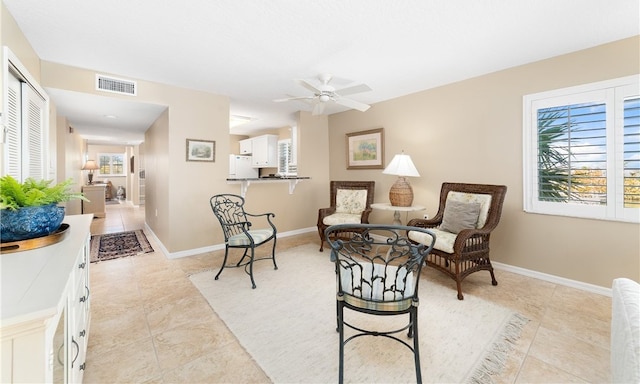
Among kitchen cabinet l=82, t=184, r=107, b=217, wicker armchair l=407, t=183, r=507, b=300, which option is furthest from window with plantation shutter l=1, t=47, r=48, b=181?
kitchen cabinet l=82, t=184, r=107, b=217

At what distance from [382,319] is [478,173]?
2.38m

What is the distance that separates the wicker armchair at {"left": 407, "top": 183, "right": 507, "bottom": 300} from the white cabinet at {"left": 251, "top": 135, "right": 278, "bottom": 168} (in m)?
4.23

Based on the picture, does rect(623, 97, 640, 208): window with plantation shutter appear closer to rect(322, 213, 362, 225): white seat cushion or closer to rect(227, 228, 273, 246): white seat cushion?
rect(322, 213, 362, 225): white seat cushion

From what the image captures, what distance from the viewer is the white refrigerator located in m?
6.69

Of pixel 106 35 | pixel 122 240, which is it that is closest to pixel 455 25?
pixel 106 35

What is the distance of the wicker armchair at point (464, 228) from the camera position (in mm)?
2609

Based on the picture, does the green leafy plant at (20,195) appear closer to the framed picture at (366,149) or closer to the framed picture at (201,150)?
the framed picture at (201,150)

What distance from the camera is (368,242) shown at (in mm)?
1496

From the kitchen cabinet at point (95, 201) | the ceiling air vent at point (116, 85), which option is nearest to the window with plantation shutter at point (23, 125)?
the ceiling air vent at point (116, 85)

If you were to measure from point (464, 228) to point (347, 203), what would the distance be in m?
1.91

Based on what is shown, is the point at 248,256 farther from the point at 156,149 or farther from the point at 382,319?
the point at 156,149

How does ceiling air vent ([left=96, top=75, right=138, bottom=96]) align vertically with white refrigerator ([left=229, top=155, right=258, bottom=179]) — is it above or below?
above

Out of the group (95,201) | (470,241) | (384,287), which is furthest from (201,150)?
(95,201)

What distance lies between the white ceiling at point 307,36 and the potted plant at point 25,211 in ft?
4.93
